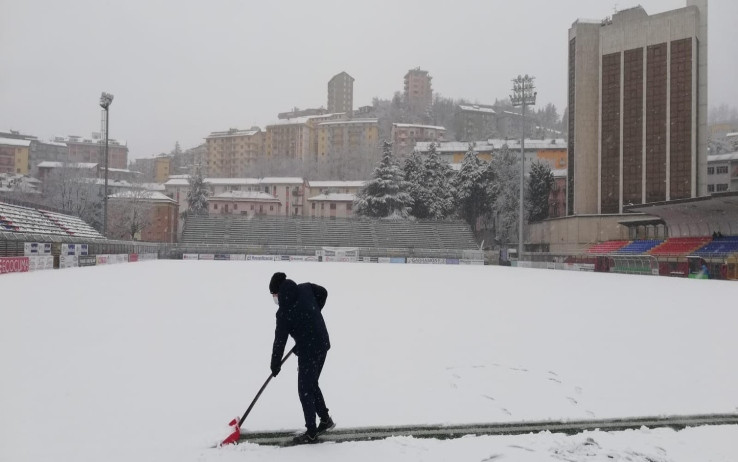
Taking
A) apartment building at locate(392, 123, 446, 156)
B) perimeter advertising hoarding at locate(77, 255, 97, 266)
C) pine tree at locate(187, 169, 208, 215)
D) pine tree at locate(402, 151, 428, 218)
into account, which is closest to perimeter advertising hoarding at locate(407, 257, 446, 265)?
pine tree at locate(402, 151, 428, 218)

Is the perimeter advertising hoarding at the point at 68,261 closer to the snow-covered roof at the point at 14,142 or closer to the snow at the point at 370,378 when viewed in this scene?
the snow at the point at 370,378

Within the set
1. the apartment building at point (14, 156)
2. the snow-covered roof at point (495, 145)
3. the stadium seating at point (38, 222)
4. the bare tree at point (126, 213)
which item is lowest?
the stadium seating at point (38, 222)

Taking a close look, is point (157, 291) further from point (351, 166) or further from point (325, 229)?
point (351, 166)

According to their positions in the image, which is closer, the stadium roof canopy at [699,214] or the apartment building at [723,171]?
the stadium roof canopy at [699,214]

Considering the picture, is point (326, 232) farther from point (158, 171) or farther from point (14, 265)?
point (158, 171)

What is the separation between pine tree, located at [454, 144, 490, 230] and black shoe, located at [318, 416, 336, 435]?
65630 mm

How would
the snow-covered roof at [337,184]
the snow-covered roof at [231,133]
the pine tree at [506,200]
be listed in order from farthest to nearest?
1. the snow-covered roof at [231,133]
2. the snow-covered roof at [337,184]
3. the pine tree at [506,200]

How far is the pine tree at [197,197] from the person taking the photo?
263 ft

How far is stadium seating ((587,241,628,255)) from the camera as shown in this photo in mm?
43438

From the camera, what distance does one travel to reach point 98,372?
7293mm

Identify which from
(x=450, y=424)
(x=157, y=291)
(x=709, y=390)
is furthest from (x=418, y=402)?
(x=157, y=291)

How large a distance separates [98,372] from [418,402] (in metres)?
4.73

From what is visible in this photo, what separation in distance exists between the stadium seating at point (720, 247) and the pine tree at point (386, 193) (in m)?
38.3

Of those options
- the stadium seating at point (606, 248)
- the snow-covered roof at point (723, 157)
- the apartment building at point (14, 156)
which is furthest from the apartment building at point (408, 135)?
the stadium seating at point (606, 248)
